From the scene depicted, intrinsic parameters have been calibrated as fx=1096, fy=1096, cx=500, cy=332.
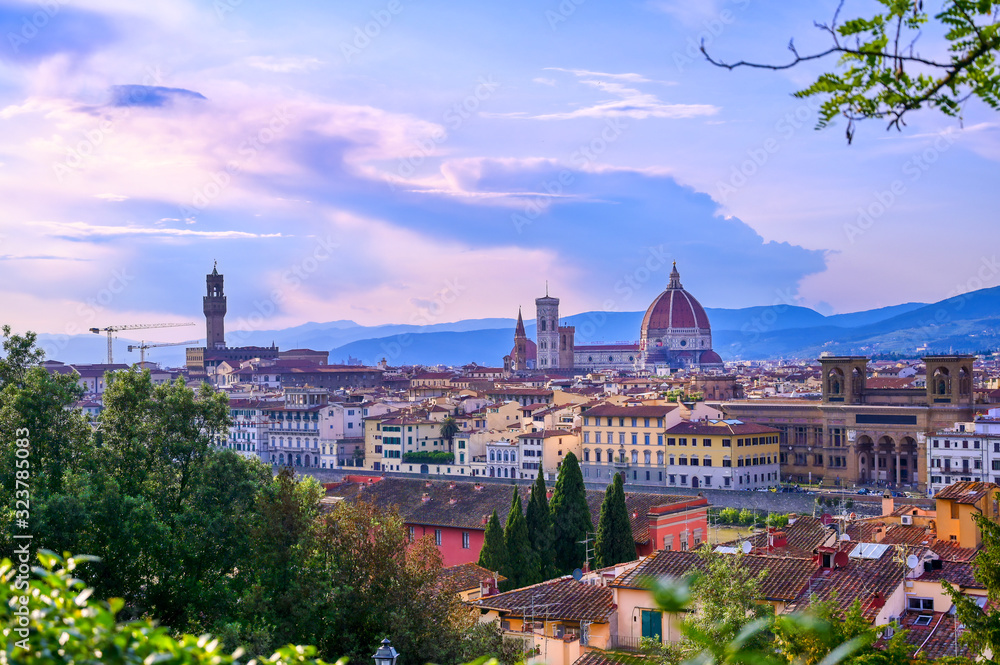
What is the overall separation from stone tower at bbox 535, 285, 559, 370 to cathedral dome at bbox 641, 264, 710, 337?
1344cm

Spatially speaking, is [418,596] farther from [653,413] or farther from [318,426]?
[318,426]

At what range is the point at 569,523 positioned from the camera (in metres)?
29.5

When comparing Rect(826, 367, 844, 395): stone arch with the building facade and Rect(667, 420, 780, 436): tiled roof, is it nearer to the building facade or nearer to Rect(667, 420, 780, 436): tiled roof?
the building facade

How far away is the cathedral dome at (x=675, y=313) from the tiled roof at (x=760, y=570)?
146 metres

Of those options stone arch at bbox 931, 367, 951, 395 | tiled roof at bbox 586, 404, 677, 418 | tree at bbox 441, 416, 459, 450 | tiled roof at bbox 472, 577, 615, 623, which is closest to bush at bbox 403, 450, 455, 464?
tree at bbox 441, 416, 459, 450

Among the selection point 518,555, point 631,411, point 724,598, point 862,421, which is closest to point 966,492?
point 724,598

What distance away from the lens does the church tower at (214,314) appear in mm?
155250

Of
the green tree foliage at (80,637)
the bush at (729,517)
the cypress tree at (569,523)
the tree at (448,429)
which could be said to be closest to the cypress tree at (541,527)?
the cypress tree at (569,523)

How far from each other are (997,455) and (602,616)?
35416 millimetres

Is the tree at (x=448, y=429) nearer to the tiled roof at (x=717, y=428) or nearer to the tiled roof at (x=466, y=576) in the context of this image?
the tiled roof at (x=717, y=428)

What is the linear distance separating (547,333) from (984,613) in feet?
503

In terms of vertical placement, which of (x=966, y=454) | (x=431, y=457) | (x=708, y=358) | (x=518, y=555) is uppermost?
(x=708, y=358)

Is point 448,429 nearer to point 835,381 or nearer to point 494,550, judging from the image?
point 835,381

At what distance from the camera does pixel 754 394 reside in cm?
8100
